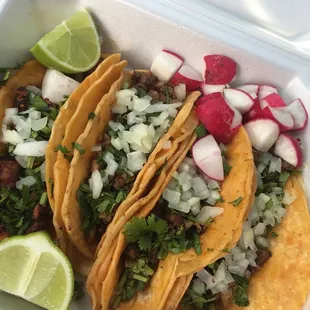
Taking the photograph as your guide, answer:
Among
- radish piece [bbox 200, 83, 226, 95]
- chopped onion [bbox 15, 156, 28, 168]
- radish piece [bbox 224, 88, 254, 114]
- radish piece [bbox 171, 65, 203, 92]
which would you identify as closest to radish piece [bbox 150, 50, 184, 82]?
radish piece [bbox 171, 65, 203, 92]

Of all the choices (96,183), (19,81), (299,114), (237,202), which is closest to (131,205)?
(96,183)

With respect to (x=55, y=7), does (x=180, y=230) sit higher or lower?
lower

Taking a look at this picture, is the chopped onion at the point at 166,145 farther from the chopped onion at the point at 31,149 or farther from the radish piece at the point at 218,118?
the chopped onion at the point at 31,149

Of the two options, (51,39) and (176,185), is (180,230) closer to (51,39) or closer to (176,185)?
(176,185)

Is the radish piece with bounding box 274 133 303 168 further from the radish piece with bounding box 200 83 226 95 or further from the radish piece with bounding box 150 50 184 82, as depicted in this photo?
the radish piece with bounding box 150 50 184 82

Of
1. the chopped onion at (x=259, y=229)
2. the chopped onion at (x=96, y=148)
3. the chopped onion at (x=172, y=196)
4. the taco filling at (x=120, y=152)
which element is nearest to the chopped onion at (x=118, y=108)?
the taco filling at (x=120, y=152)

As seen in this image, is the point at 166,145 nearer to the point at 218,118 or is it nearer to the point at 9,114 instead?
the point at 218,118

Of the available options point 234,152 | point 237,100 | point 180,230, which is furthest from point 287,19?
point 180,230
